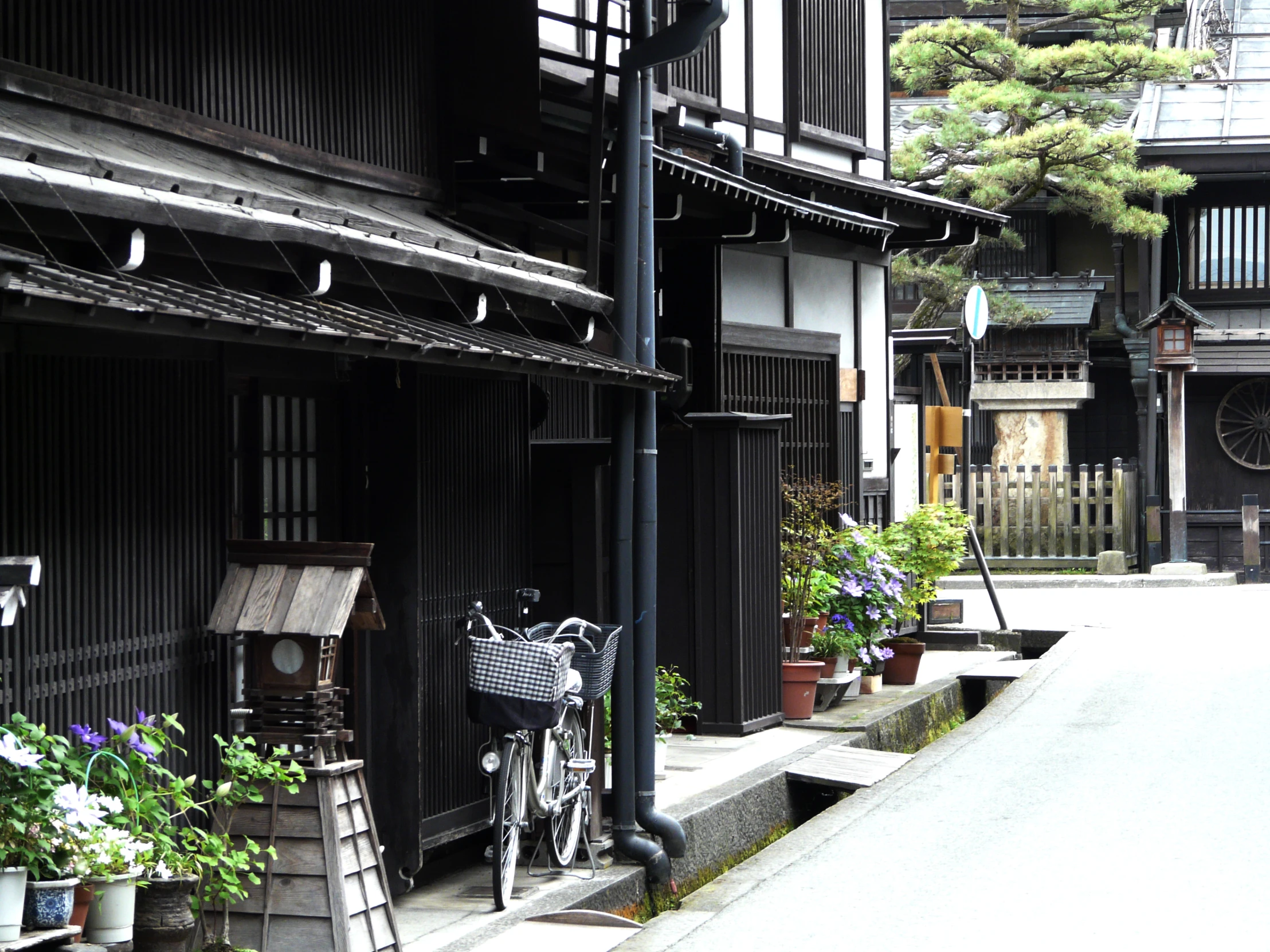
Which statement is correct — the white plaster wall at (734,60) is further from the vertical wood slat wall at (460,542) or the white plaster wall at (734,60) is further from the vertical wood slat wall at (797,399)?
the vertical wood slat wall at (460,542)

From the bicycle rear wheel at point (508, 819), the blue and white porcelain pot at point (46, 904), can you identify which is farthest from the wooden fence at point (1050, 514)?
the blue and white porcelain pot at point (46, 904)

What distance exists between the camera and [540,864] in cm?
827

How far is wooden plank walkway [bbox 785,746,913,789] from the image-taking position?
1066 centimetres

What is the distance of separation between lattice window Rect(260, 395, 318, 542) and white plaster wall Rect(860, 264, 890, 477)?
9383mm

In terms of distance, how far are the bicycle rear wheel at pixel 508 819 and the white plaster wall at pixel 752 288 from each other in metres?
6.21

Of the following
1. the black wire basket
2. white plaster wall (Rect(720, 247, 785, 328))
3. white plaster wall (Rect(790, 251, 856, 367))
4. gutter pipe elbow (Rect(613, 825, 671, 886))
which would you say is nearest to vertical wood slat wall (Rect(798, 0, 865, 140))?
white plaster wall (Rect(790, 251, 856, 367))

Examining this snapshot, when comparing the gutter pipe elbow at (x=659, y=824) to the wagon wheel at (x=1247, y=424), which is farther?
the wagon wheel at (x=1247, y=424)

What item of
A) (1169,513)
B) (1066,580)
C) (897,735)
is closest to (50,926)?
(897,735)

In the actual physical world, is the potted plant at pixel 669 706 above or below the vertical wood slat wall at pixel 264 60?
below

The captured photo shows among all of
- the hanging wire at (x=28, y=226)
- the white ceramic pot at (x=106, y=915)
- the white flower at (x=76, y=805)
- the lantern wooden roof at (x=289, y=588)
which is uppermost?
the hanging wire at (x=28, y=226)

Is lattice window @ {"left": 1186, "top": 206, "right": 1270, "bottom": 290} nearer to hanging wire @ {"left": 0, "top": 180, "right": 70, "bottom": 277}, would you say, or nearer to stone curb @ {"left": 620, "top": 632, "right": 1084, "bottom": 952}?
stone curb @ {"left": 620, "top": 632, "right": 1084, "bottom": 952}

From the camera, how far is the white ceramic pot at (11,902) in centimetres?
447

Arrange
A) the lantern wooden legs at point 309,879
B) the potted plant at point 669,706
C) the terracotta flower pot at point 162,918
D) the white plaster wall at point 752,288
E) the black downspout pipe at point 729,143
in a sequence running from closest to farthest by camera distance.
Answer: the terracotta flower pot at point 162,918
the lantern wooden legs at point 309,879
the potted plant at point 669,706
the black downspout pipe at point 729,143
the white plaster wall at point 752,288

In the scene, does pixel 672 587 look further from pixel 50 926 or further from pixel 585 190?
pixel 50 926
